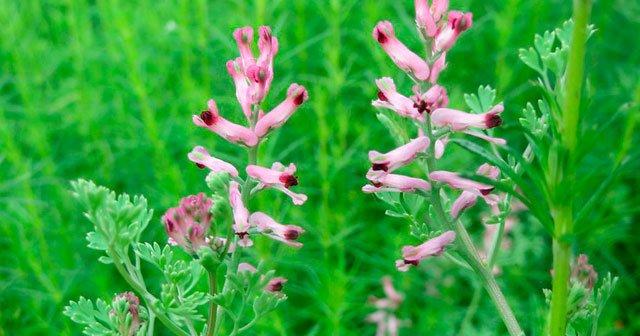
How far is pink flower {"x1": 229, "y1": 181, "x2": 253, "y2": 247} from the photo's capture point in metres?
1.38

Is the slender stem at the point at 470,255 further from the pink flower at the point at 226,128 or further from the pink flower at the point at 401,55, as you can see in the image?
the pink flower at the point at 226,128

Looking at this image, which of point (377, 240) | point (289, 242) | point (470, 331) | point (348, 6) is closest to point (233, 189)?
point (289, 242)

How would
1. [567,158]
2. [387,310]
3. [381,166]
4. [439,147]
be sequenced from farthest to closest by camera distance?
1. [387,310]
2. [439,147]
3. [381,166]
4. [567,158]

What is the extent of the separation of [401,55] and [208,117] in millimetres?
343

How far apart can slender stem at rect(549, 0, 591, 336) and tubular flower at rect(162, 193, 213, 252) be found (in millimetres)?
566

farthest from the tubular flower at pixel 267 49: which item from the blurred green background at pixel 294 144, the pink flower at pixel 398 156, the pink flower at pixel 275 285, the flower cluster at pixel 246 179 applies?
the blurred green background at pixel 294 144

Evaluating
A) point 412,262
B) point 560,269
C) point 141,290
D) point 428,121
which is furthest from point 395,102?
point 141,290

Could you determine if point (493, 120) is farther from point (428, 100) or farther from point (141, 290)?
point (141, 290)

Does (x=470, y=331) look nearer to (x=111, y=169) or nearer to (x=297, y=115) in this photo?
(x=297, y=115)

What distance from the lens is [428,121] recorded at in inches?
55.6

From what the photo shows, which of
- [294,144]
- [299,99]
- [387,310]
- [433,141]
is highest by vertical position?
[294,144]

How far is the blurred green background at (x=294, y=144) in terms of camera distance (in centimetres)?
346

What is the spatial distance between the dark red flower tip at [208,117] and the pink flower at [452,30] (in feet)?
1.29

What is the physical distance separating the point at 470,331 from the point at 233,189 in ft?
4.34
